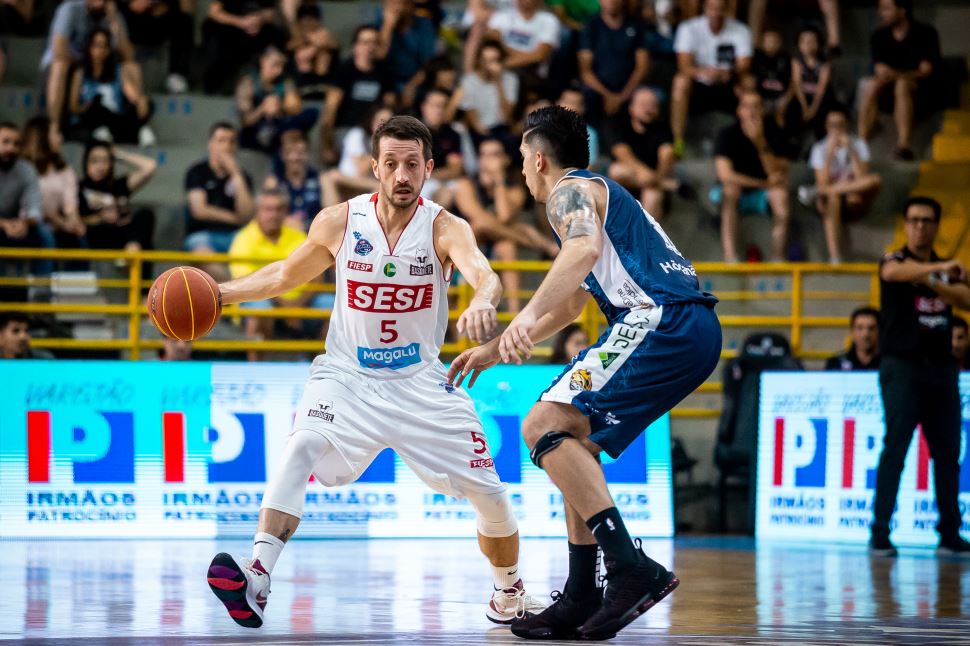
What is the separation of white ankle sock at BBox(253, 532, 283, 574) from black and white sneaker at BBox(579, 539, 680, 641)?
4.68 ft

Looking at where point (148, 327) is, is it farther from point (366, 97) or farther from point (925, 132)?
point (925, 132)

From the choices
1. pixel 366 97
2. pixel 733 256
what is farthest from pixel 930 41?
pixel 366 97

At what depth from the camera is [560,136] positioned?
602cm

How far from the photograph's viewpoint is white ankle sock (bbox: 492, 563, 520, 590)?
6.53 meters

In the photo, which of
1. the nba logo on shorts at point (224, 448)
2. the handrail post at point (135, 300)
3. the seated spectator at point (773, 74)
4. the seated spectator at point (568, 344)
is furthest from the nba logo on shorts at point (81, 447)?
the seated spectator at point (773, 74)

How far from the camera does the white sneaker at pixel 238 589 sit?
18.6 feet

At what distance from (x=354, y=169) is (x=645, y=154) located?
3255 mm

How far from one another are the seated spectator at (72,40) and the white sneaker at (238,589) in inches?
397

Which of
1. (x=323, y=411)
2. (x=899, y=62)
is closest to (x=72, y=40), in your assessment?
(x=899, y=62)

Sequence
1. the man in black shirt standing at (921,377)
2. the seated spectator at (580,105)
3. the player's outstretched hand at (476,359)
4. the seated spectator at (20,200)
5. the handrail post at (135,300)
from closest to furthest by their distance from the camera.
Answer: the player's outstretched hand at (476,359), the man in black shirt standing at (921,377), the handrail post at (135,300), the seated spectator at (20,200), the seated spectator at (580,105)

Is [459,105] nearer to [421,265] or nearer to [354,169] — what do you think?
[354,169]

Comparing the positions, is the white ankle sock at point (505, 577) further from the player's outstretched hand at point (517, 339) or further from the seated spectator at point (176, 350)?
the seated spectator at point (176, 350)

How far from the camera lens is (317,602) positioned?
7.04 metres

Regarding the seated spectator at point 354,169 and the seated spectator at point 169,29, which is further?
the seated spectator at point 169,29
